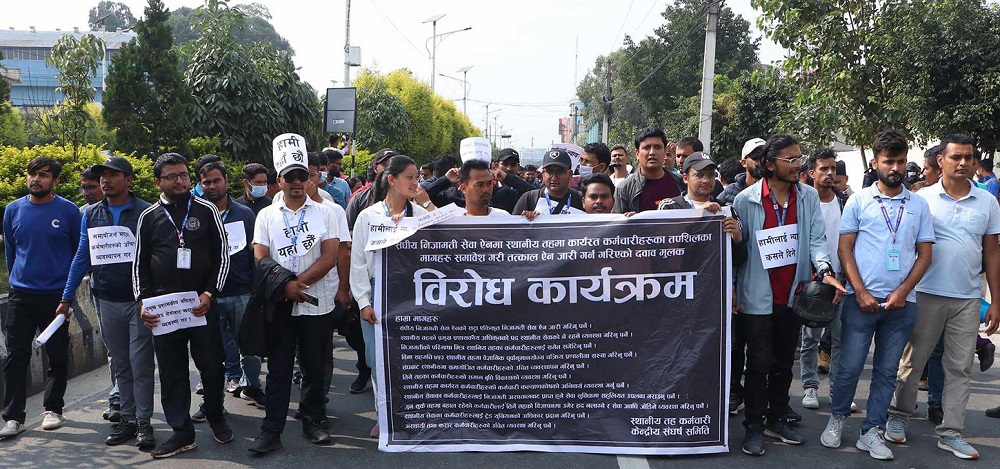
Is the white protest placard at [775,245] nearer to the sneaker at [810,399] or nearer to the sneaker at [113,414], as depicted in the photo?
the sneaker at [810,399]

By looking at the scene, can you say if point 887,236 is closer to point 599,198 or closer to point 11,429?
point 599,198

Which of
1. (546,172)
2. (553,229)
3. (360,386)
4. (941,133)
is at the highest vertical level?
(941,133)

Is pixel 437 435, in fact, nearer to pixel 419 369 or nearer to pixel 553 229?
pixel 419 369

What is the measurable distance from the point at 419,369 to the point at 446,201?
9.63ft

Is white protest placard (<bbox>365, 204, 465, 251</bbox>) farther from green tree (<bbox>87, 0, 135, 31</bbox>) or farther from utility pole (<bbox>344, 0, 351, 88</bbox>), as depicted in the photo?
green tree (<bbox>87, 0, 135, 31</bbox>)

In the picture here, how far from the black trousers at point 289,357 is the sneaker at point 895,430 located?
12.0 feet

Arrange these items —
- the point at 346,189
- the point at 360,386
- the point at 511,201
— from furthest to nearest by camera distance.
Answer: the point at 346,189, the point at 511,201, the point at 360,386

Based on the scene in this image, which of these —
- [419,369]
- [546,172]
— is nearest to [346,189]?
[546,172]

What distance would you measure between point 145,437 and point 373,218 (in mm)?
1995

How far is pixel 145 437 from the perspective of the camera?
526 cm

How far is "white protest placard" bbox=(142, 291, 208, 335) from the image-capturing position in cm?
506

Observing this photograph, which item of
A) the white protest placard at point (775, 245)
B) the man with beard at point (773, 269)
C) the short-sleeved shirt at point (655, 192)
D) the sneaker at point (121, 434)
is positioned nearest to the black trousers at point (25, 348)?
the sneaker at point (121, 434)

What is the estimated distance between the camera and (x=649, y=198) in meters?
6.06

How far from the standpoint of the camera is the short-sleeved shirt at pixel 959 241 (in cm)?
515
